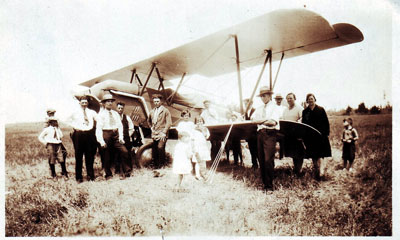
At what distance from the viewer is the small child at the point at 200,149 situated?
9.00ft

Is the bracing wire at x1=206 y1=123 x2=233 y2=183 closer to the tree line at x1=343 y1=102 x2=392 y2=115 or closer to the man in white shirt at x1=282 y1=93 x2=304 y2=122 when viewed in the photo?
the man in white shirt at x1=282 y1=93 x2=304 y2=122

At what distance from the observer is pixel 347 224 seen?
7.03ft

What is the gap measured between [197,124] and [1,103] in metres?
2.77

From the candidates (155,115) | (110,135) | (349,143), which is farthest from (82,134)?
(349,143)

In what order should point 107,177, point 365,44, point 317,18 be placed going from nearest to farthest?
point 317,18, point 365,44, point 107,177

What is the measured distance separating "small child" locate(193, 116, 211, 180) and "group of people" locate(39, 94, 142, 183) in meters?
1.05

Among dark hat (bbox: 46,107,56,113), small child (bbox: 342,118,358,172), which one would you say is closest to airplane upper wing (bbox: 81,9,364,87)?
small child (bbox: 342,118,358,172)

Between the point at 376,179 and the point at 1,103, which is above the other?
the point at 1,103

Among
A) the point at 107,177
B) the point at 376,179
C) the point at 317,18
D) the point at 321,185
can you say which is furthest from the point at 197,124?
the point at 376,179

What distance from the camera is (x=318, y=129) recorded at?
8.71 ft

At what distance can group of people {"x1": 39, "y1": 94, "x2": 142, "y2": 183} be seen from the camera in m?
2.90

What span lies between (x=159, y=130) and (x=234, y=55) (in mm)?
1969

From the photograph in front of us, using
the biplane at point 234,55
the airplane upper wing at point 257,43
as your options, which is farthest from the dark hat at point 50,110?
the airplane upper wing at point 257,43

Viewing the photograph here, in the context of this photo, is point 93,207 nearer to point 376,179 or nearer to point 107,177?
point 107,177
